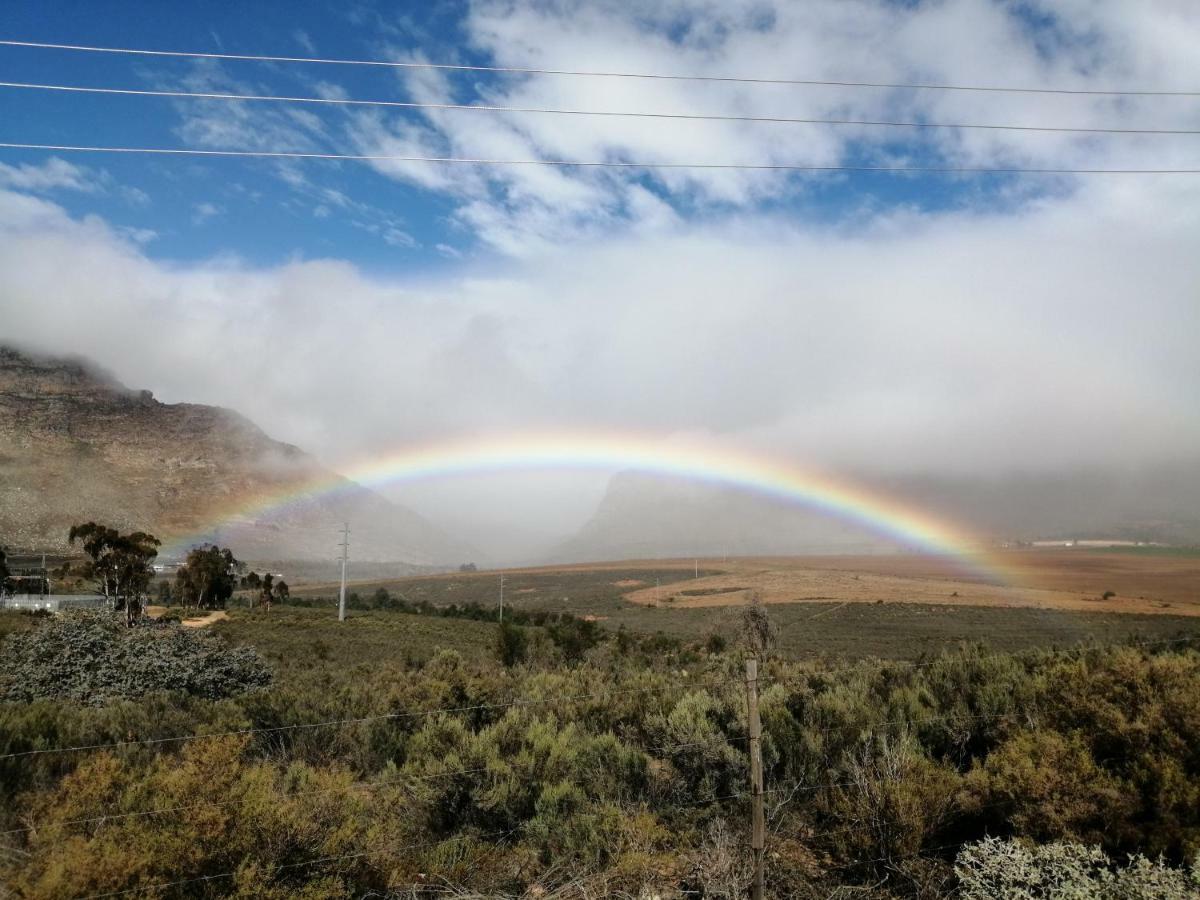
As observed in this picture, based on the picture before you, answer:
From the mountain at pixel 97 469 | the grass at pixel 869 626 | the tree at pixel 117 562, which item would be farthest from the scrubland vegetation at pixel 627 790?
the mountain at pixel 97 469

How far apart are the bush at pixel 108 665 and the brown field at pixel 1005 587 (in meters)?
51.5

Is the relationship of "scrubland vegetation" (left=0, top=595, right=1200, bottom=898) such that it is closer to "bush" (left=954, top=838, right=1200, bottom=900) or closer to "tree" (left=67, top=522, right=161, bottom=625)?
"bush" (left=954, top=838, right=1200, bottom=900)

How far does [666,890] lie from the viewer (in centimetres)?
616

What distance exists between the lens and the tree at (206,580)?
187 feet

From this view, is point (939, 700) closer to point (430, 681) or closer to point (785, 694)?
point (785, 694)

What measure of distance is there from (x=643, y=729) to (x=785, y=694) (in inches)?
105

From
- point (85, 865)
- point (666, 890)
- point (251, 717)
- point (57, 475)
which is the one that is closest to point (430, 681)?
A: point (251, 717)

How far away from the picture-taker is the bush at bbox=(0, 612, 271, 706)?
13078 millimetres

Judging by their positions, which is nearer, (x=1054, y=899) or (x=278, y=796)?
(x=1054, y=899)

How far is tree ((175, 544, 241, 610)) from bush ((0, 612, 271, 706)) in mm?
45420

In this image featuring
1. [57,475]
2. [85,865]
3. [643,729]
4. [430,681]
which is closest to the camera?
[85,865]

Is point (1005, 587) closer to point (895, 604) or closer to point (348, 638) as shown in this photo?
point (895, 604)

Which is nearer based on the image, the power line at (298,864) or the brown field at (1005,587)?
the power line at (298,864)

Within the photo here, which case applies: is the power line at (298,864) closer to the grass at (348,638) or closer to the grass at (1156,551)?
the grass at (348,638)
